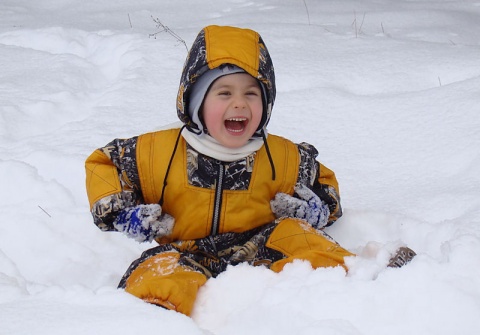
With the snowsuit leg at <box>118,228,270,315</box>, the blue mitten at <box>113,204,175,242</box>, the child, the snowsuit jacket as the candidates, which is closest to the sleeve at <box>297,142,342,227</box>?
the child

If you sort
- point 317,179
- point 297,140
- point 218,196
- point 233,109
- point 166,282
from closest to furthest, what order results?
point 166,282, point 233,109, point 218,196, point 317,179, point 297,140

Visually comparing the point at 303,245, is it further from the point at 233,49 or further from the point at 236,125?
the point at 233,49

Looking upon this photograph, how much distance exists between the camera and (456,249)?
6.38ft

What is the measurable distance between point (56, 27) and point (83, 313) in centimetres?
406

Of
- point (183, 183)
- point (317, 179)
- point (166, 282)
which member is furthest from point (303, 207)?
point (166, 282)

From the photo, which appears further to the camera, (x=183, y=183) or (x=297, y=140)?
(x=297, y=140)

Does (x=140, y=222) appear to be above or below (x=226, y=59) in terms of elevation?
below

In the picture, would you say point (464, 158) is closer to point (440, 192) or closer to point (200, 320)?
point (440, 192)

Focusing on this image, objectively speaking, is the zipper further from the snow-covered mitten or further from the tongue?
the snow-covered mitten

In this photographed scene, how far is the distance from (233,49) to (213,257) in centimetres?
70

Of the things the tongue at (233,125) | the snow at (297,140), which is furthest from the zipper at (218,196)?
the snow at (297,140)

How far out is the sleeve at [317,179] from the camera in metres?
2.44

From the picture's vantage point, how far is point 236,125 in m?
2.26

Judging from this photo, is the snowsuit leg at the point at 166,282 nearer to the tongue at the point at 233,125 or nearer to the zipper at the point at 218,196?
the zipper at the point at 218,196
